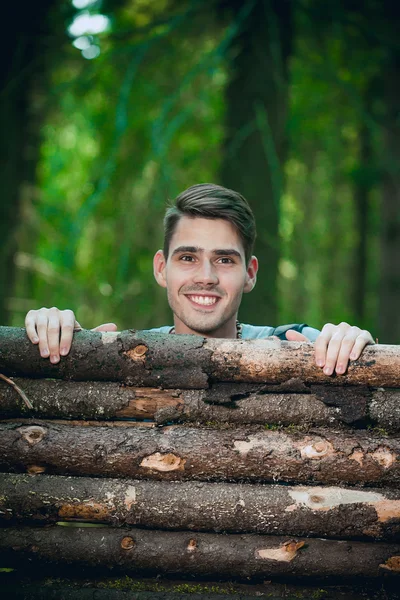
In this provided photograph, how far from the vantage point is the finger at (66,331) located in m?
2.86

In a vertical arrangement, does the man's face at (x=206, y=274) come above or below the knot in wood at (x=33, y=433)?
above

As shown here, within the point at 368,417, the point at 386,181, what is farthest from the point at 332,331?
the point at 386,181

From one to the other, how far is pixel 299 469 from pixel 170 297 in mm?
1440

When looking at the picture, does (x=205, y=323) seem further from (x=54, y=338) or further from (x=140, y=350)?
(x=54, y=338)

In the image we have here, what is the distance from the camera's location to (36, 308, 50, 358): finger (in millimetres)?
2861

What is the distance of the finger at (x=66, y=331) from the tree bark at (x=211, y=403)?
0.21 meters

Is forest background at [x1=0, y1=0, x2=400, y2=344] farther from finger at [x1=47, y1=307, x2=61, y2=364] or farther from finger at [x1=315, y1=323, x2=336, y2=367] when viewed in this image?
finger at [x1=315, y1=323, x2=336, y2=367]

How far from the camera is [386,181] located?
855 centimetres

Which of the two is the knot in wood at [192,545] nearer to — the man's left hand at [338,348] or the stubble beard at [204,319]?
the man's left hand at [338,348]

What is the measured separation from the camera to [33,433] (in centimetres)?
283

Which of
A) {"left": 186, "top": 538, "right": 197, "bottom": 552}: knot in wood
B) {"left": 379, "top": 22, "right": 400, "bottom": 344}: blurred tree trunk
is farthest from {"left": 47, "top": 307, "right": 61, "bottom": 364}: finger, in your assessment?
{"left": 379, "top": 22, "right": 400, "bottom": 344}: blurred tree trunk

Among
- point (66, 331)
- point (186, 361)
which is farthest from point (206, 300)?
point (66, 331)

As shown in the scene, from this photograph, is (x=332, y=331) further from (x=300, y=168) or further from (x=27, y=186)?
(x=300, y=168)

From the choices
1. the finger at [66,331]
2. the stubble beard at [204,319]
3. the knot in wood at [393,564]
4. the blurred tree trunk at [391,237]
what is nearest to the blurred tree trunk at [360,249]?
the blurred tree trunk at [391,237]
